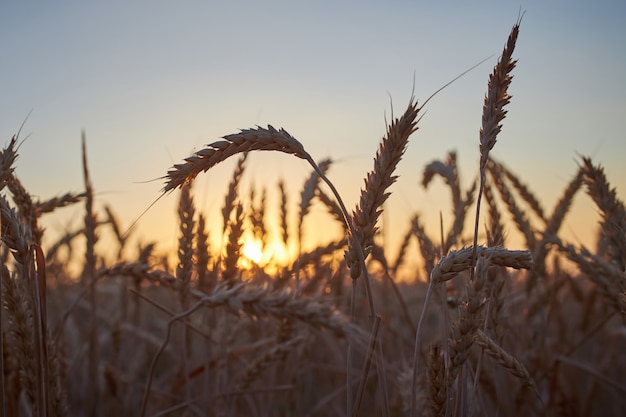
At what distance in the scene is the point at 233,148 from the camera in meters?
1.40

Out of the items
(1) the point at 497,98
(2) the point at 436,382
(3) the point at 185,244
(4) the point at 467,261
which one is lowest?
(2) the point at 436,382

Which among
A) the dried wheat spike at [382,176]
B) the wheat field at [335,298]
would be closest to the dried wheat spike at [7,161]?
the wheat field at [335,298]

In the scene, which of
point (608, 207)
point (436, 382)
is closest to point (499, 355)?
point (436, 382)

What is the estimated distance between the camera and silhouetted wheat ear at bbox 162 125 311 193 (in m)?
1.38

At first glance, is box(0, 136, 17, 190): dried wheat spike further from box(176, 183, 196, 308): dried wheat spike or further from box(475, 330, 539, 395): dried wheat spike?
box(475, 330, 539, 395): dried wheat spike

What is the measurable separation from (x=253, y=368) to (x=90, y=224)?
1.06 m

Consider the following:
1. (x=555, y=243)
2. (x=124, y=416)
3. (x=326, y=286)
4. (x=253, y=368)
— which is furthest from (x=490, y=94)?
(x=124, y=416)

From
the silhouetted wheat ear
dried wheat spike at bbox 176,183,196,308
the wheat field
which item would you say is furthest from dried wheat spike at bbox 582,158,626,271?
dried wheat spike at bbox 176,183,196,308

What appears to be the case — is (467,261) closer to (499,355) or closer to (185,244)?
(499,355)

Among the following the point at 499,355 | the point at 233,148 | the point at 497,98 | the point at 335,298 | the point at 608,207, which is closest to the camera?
the point at 233,148

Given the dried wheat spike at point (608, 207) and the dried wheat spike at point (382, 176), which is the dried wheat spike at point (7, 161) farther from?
the dried wheat spike at point (608, 207)

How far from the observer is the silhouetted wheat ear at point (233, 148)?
138 centimetres

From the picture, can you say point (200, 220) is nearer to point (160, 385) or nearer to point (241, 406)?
point (241, 406)

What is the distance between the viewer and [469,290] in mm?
1437
